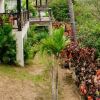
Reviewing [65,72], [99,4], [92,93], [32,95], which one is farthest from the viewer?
[99,4]

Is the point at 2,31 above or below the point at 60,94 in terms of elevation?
above

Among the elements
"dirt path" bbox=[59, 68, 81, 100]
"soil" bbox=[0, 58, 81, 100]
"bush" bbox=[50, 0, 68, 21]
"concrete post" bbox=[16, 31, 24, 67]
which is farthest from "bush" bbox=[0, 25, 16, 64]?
"bush" bbox=[50, 0, 68, 21]

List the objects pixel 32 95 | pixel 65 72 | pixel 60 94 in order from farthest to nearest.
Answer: pixel 65 72 → pixel 60 94 → pixel 32 95

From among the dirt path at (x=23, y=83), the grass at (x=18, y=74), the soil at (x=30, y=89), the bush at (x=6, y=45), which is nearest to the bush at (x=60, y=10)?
the dirt path at (x=23, y=83)

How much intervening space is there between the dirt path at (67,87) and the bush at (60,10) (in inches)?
1012

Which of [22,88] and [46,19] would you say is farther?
[46,19]

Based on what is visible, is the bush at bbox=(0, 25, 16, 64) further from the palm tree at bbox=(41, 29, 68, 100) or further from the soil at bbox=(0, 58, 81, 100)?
the palm tree at bbox=(41, 29, 68, 100)

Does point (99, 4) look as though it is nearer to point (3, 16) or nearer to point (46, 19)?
point (46, 19)

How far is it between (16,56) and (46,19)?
13.4m

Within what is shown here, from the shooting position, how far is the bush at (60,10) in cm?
4641

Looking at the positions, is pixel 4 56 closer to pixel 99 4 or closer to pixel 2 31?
pixel 2 31

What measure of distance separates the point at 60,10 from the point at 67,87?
97.5 feet

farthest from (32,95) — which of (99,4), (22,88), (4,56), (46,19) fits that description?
(99,4)

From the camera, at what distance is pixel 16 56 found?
66.6 ft
